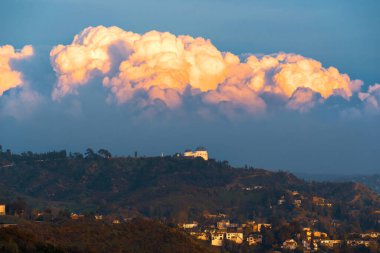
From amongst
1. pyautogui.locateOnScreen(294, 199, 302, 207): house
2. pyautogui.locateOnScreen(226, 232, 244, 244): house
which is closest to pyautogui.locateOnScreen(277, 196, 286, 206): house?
pyautogui.locateOnScreen(294, 199, 302, 207): house

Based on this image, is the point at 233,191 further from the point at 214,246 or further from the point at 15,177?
the point at 214,246

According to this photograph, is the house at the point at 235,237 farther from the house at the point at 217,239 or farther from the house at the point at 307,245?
the house at the point at 307,245

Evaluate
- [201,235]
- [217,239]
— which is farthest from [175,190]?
[217,239]

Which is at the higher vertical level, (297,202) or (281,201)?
(281,201)

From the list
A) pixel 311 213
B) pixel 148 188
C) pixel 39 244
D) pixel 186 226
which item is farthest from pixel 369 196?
pixel 39 244

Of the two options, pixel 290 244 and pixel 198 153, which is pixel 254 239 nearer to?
pixel 290 244

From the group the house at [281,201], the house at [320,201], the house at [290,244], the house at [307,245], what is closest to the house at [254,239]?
the house at [290,244]
